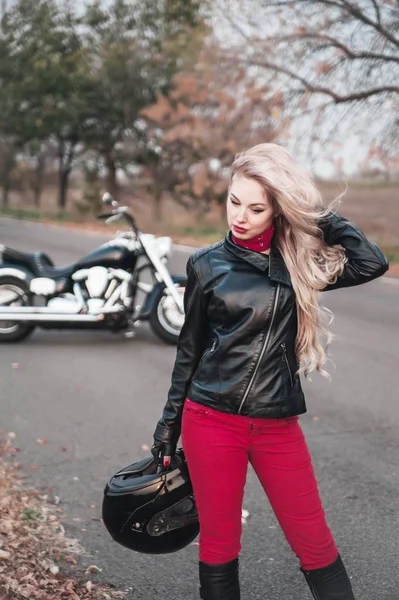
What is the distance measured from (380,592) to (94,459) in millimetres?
2286

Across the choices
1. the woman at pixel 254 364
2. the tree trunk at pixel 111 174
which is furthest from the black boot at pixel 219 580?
the tree trunk at pixel 111 174

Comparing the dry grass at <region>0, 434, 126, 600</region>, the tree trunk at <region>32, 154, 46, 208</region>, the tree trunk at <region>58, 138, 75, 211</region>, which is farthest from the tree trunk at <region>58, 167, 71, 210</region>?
the dry grass at <region>0, 434, 126, 600</region>

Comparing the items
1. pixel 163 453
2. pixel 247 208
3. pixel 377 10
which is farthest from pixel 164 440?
pixel 377 10

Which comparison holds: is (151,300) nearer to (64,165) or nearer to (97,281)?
(97,281)

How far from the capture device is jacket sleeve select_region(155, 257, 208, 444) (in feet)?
9.27

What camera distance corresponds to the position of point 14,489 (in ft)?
15.2

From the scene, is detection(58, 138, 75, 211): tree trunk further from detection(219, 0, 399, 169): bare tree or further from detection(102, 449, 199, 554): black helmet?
detection(102, 449, 199, 554): black helmet

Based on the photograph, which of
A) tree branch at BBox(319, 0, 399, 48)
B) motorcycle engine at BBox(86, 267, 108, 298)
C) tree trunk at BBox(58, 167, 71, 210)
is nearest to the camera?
motorcycle engine at BBox(86, 267, 108, 298)

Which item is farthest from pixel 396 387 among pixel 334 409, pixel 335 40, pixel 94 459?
pixel 335 40

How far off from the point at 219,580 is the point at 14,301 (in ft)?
21.2

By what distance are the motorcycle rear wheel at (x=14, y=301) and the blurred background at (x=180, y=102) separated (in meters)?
9.56

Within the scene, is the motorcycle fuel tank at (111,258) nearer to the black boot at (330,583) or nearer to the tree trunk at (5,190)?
the black boot at (330,583)

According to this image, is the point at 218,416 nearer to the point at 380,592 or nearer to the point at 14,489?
the point at 380,592

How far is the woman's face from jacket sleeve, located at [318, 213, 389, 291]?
0.25m
